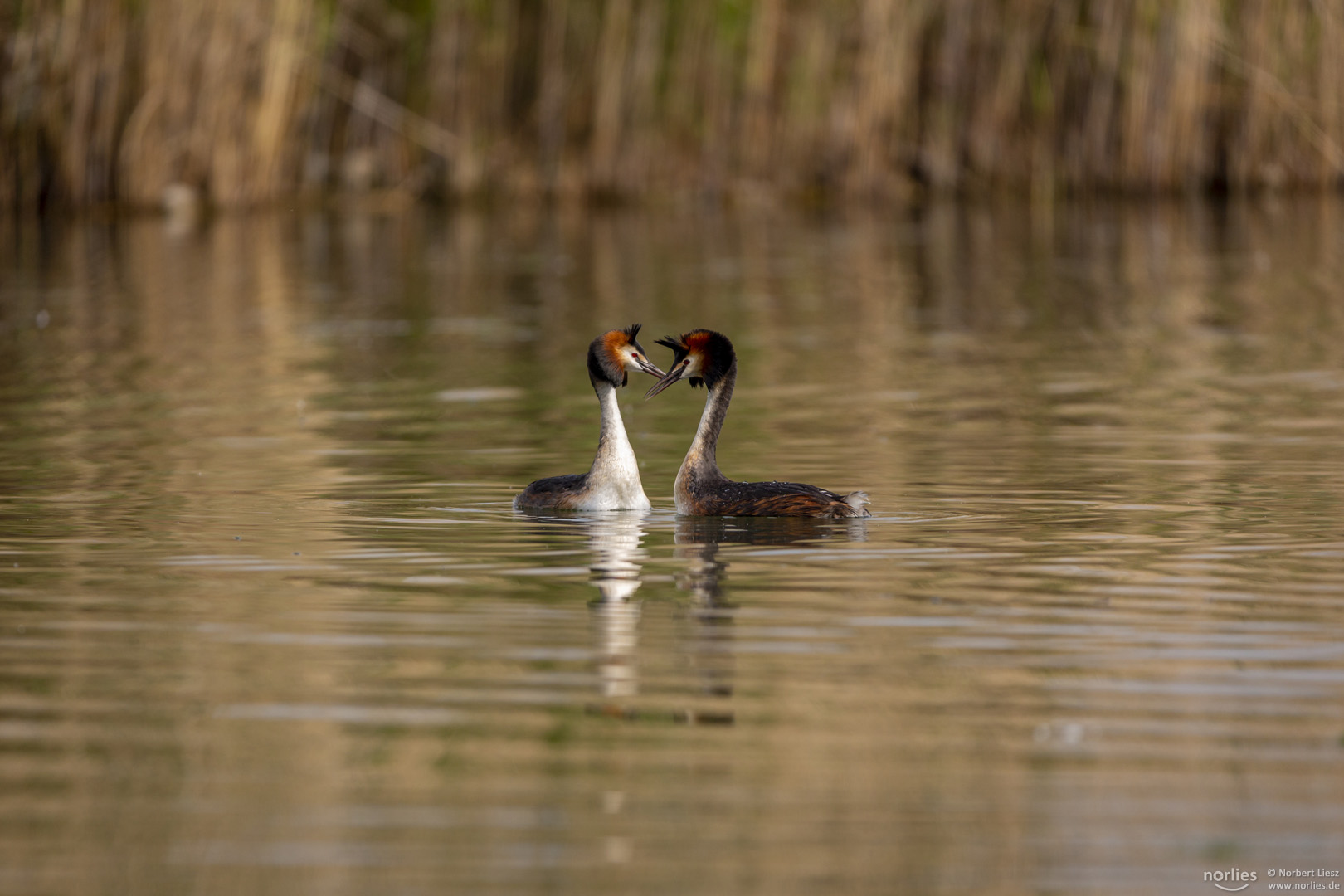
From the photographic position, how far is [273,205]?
29.6 meters

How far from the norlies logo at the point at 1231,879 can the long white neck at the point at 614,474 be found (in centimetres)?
499

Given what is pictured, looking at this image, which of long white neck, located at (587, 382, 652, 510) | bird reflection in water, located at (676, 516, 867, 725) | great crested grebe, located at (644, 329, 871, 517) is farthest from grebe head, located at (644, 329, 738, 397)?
bird reflection in water, located at (676, 516, 867, 725)

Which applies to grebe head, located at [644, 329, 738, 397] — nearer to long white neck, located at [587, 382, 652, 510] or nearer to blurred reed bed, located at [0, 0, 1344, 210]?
long white neck, located at [587, 382, 652, 510]

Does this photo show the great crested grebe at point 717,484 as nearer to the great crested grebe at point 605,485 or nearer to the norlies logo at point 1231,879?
the great crested grebe at point 605,485

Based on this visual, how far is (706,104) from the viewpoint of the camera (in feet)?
96.5

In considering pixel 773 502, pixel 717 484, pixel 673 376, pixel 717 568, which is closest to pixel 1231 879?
pixel 717 568

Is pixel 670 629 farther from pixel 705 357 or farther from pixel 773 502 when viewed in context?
pixel 705 357

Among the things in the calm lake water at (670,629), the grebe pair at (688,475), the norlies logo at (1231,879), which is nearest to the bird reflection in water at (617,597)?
the calm lake water at (670,629)

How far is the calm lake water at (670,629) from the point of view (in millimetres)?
4516

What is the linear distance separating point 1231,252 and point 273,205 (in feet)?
40.5

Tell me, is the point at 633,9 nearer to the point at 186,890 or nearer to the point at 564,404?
the point at 564,404

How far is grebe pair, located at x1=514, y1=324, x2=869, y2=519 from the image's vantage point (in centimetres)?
866

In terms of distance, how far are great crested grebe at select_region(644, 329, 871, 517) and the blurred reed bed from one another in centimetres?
1822

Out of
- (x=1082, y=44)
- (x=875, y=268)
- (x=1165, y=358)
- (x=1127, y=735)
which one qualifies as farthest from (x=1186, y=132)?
(x=1127, y=735)
